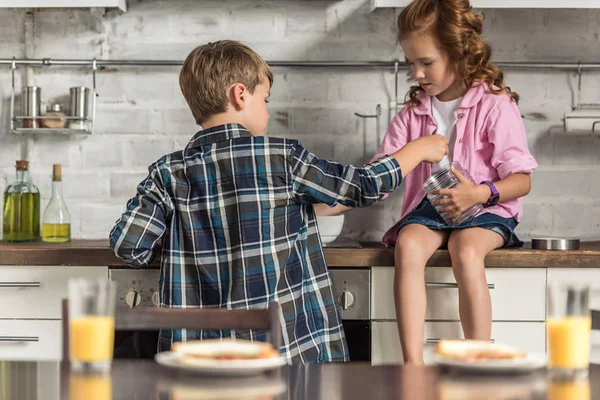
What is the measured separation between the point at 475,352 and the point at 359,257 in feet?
3.54

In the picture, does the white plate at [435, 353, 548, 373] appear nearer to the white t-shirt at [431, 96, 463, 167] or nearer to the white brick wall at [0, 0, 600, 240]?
the white t-shirt at [431, 96, 463, 167]

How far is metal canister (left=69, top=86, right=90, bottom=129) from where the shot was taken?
2477 millimetres

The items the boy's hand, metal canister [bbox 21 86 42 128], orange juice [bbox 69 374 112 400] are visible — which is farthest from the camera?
metal canister [bbox 21 86 42 128]

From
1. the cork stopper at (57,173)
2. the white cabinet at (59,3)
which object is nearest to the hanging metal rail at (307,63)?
the white cabinet at (59,3)

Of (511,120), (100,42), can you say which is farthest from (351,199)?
(100,42)

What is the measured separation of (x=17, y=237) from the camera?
7.76ft

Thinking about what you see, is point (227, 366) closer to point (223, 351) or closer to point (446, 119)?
point (223, 351)

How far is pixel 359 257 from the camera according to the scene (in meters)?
2.08

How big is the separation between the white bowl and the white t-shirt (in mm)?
336

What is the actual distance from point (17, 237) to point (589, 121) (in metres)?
1.64

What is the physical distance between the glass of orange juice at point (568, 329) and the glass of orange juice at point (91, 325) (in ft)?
1.57

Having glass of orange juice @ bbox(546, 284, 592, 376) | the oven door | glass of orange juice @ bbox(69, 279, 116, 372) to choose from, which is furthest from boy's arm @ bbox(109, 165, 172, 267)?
glass of orange juice @ bbox(546, 284, 592, 376)

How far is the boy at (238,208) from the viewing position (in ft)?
5.86

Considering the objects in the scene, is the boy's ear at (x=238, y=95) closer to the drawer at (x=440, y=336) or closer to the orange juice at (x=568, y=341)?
the drawer at (x=440, y=336)
